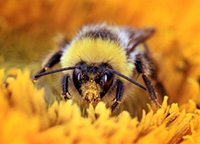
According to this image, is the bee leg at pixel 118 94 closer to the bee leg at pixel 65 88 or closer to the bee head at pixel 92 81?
the bee head at pixel 92 81

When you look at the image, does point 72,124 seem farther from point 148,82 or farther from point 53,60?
point 53,60

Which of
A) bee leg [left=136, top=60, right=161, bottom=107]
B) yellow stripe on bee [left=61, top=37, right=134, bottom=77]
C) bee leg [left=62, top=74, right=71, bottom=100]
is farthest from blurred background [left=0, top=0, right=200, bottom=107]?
bee leg [left=62, top=74, right=71, bottom=100]

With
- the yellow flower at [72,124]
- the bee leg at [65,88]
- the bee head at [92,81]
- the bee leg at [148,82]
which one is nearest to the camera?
the yellow flower at [72,124]

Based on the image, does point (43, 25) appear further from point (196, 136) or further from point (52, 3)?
point (196, 136)

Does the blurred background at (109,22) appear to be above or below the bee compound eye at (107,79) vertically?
above

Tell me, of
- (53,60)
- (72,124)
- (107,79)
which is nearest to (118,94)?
(107,79)

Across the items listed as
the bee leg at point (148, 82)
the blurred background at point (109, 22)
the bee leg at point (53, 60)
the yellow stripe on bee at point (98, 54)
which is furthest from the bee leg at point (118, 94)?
the blurred background at point (109, 22)

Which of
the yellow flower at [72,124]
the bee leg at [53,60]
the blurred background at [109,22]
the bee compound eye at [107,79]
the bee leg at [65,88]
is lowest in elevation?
the yellow flower at [72,124]

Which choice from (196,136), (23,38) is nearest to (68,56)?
(196,136)
